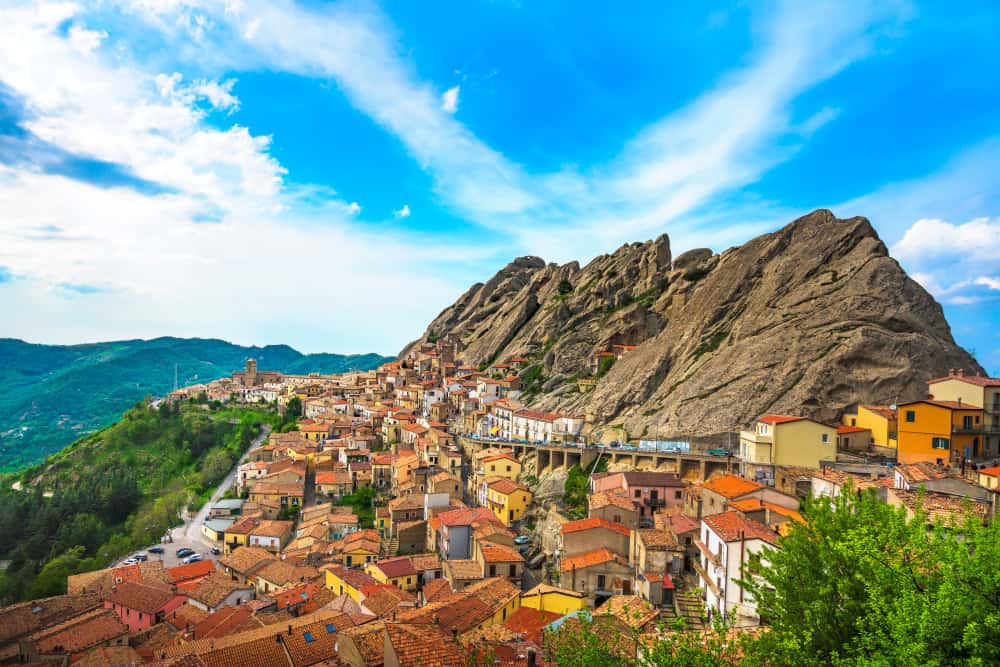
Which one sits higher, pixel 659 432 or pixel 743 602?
pixel 659 432

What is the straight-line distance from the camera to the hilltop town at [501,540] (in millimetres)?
23938

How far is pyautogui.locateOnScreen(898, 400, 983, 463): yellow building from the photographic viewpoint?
33188 millimetres

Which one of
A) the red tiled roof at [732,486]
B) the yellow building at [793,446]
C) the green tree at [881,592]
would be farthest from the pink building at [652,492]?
the green tree at [881,592]

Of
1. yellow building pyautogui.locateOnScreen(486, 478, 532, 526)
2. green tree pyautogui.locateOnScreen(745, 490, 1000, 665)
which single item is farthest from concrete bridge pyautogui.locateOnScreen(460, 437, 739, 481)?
green tree pyautogui.locateOnScreen(745, 490, 1000, 665)

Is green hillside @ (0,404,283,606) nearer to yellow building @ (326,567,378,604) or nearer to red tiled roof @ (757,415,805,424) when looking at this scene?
yellow building @ (326,567,378,604)

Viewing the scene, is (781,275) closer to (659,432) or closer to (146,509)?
(659,432)

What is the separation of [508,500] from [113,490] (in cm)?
4982

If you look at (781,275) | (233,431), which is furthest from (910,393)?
(233,431)

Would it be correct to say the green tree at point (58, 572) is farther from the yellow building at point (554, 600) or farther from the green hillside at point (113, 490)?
the yellow building at point (554, 600)

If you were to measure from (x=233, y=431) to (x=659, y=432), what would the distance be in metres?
71.1

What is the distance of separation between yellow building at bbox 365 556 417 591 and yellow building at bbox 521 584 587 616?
11429 mm

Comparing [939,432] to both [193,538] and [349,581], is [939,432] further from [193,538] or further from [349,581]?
[193,538]

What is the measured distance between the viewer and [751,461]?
3781cm

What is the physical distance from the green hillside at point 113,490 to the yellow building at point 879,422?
59.5 m
